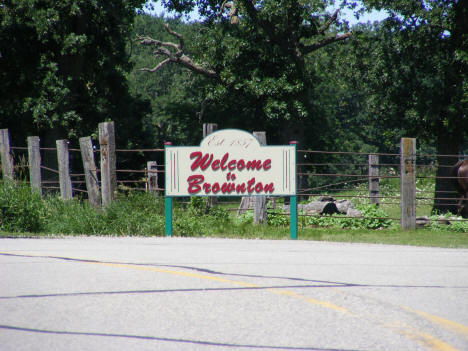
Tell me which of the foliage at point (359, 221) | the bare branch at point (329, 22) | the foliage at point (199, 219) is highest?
the bare branch at point (329, 22)

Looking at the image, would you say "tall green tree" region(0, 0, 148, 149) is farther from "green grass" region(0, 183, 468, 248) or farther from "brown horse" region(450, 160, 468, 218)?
"brown horse" region(450, 160, 468, 218)

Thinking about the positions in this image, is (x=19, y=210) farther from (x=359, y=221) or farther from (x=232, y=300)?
(x=232, y=300)

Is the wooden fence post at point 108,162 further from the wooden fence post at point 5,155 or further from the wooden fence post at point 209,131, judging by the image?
the wooden fence post at point 5,155

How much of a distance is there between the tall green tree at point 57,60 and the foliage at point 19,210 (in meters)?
12.8

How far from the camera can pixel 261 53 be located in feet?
103

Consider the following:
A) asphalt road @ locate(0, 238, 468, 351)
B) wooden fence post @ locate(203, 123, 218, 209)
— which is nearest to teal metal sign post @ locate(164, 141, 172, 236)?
wooden fence post @ locate(203, 123, 218, 209)

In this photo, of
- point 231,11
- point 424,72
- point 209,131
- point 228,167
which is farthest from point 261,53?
point 228,167

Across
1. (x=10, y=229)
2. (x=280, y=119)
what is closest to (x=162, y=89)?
(x=280, y=119)

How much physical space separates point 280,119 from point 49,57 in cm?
1172

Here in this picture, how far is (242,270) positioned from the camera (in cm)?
767

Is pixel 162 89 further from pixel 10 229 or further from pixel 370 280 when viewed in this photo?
pixel 370 280

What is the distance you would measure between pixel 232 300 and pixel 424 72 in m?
22.4

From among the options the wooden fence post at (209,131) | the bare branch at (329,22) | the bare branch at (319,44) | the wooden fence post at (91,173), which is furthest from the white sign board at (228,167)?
the bare branch at (329,22)

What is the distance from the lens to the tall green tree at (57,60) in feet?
83.3
